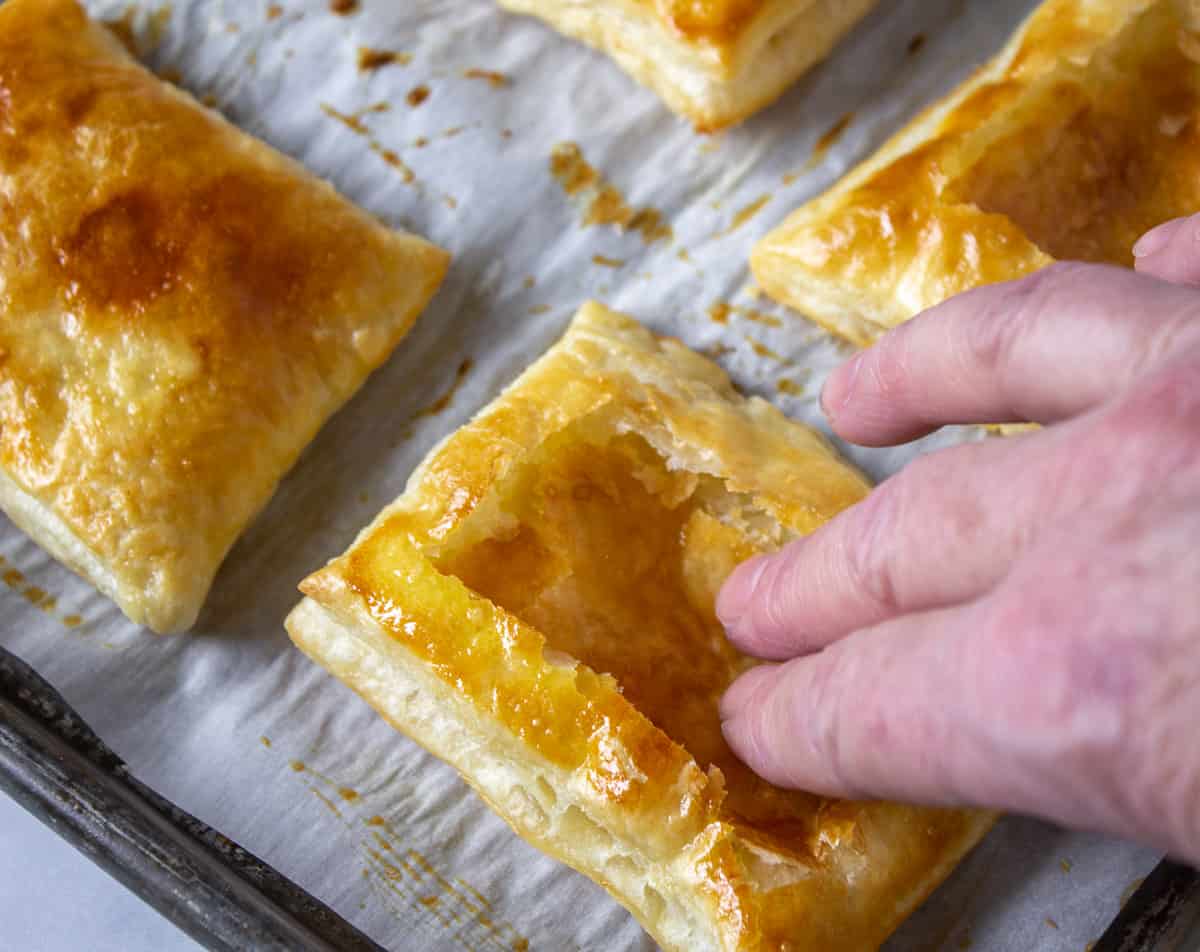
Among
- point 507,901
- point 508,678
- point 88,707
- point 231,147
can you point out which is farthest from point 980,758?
point 231,147

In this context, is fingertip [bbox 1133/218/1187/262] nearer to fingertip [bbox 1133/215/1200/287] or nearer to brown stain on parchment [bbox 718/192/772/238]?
fingertip [bbox 1133/215/1200/287]

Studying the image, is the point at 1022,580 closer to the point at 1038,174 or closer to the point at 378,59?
the point at 1038,174

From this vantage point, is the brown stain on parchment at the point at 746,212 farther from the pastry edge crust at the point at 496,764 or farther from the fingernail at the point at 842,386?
the pastry edge crust at the point at 496,764

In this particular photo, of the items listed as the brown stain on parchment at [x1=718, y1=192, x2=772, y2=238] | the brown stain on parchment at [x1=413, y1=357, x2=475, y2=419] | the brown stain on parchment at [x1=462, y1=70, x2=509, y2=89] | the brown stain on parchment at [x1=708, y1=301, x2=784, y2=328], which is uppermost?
the brown stain on parchment at [x1=462, y1=70, x2=509, y2=89]

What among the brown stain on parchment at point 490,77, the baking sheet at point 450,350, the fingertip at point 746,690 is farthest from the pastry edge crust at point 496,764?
the brown stain on parchment at point 490,77

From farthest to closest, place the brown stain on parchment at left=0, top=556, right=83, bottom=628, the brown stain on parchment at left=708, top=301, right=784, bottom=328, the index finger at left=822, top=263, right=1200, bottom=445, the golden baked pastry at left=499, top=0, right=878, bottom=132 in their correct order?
the brown stain on parchment at left=708, top=301, right=784, bottom=328 → the golden baked pastry at left=499, top=0, right=878, bottom=132 → the brown stain on parchment at left=0, top=556, right=83, bottom=628 → the index finger at left=822, top=263, right=1200, bottom=445

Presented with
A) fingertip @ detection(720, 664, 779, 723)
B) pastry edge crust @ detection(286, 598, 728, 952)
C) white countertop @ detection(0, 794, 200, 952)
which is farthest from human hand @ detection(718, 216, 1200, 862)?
white countertop @ detection(0, 794, 200, 952)
